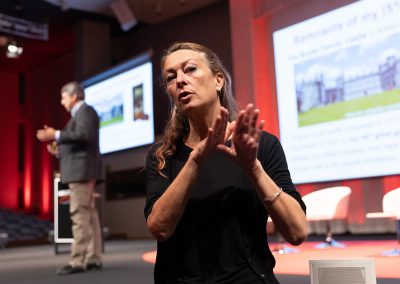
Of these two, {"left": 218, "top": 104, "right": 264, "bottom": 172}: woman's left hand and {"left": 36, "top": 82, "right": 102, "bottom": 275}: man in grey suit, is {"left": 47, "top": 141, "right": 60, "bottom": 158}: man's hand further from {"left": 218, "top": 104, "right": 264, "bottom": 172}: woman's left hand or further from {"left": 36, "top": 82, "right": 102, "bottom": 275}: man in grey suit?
{"left": 218, "top": 104, "right": 264, "bottom": 172}: woman's left hand

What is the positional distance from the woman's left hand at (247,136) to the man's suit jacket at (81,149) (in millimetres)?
2763

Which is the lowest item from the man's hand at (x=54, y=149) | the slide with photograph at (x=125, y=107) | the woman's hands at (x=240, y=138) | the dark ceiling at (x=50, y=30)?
the woman's hands at (x=240, y=138)

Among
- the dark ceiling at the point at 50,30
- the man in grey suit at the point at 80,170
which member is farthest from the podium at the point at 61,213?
the dark ceiling at the point at 50,30

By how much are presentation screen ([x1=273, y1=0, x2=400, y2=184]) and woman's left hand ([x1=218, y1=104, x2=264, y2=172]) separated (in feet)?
14.3

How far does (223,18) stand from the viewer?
27.5 feet

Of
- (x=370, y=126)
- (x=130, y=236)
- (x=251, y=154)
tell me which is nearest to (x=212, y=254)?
(x=251, y=154)

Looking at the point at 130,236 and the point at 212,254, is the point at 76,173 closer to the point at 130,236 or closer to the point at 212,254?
the point at 212,254

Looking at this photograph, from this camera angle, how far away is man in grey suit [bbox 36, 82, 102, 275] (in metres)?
3.60

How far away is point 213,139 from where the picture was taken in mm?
1015

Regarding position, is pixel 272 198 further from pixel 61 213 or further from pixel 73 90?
pixel 61 213

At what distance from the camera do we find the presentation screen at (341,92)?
5.07 metres

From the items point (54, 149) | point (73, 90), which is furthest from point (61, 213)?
point (73, 90)

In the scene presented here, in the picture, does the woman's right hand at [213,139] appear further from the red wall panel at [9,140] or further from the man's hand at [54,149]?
the red wall panel at [9,140]

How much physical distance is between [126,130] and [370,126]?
4026 mm
